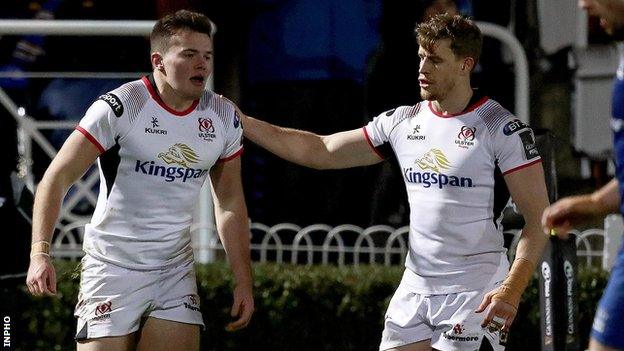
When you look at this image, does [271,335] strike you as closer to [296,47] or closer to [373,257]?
[373,257]

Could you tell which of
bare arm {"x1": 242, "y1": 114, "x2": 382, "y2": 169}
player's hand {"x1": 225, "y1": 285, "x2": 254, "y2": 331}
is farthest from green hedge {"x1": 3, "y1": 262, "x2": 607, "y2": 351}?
player's hand {"x1": 225, "y1": 285, "x2": 254, "y2": 331}

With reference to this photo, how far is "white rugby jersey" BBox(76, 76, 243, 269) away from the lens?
22.7ft

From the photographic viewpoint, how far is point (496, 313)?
22.0ft

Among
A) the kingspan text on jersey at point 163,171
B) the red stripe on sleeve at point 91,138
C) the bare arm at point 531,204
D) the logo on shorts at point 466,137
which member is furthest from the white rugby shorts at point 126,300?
the bare arm at point 531,204


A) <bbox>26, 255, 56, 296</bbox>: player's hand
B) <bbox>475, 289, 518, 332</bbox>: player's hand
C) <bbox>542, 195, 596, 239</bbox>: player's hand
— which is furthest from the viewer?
<bbox>475, 289, 518, 332</bbox>: player's hand

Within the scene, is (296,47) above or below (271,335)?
above

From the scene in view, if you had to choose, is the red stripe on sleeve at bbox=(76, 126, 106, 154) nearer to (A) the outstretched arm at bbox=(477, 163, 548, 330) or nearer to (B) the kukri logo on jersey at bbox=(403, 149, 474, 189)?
(B) the kukri logo on jersey at bbox=(403, 149, 474, 189)

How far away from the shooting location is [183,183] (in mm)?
7000

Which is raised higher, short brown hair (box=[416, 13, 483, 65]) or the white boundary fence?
short brown hair (box=[416, 13, 483, 65])

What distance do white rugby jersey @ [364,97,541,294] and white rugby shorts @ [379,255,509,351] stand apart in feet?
0.13

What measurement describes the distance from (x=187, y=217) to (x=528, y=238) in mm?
1526

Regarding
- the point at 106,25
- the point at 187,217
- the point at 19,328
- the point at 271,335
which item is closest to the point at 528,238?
the point at 187,217

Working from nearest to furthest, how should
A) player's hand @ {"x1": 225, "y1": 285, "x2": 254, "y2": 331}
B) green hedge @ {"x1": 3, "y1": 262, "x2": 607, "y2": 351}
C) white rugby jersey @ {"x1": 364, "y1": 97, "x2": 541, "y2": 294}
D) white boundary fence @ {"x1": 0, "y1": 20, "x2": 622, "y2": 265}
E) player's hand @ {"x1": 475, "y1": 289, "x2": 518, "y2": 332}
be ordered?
1. player's hand @ {"x1": 475, "y1": 289, "x2": 518, "y2": 332}
2. white rugby jersey @ {"x1": 364, "y1": 97, "x2": 541, "y2": 294}
3. player's hand @ {"x1": 225, "y1": 285, "x2": 254, "y2": 331}
4. green hedge @ {"x1": 3, "y1": 262, "x2": 607, "y2": 351}
5. white boundary fence @ {"x1": 0, "y1": 20, "x2": 622, "y2": 265}

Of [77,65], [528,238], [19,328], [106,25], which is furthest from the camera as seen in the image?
[77,65]
